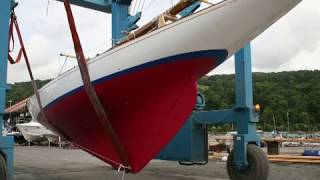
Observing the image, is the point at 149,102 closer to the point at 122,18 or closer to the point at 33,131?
the point at 122,18

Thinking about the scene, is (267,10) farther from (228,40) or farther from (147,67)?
(147,67)

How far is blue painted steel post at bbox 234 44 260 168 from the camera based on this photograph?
7219 millimetres

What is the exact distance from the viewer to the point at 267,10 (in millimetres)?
5391

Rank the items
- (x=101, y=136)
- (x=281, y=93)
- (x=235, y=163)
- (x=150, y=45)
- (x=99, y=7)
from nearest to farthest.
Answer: (x=150, y=45) → (x=101, y=136) → (x=235, y=163) → (x=99, y=7) → (x=281, y=93)

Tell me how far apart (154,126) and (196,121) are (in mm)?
2293

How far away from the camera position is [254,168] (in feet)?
23.1

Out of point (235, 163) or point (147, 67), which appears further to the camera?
point (235, 163)

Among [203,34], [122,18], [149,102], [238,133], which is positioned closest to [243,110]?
[238,133]

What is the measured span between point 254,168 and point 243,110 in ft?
3.29

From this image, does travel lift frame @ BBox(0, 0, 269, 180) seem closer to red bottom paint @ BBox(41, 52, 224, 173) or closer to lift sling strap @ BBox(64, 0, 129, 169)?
lift sling strap @ BBox(64, 0, 129, 169)

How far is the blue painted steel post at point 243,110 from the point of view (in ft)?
23.7

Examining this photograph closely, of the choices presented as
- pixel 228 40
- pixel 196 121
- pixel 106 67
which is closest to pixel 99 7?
pixel 196 121

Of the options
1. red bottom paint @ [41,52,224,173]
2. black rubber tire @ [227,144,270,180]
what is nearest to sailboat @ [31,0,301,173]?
red bottom paint @ [41,52,224,173]

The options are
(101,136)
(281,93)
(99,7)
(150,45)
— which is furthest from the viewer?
(281,93)
